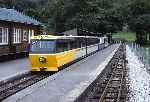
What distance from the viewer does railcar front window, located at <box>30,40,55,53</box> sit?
89.9 ft

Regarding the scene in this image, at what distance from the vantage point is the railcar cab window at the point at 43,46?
27.4m

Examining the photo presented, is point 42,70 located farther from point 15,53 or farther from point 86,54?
point 86,54

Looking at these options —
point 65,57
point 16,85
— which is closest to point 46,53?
point 65,57

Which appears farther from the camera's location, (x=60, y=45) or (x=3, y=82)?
(x=60, y=45)

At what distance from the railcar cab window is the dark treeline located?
6418cm

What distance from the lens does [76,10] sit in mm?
98500

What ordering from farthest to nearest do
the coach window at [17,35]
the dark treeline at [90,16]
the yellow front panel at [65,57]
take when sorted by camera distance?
1. the dark treeline at [90,16]
2. the coach window at [17,35]
3. the yellow front panel at [65,57]

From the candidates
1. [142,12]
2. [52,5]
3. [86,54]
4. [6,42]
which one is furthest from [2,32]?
[142,12]

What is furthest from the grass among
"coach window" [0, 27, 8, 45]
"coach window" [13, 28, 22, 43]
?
"coach window" [0, 27, 8, 45]

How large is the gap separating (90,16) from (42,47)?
226 ft

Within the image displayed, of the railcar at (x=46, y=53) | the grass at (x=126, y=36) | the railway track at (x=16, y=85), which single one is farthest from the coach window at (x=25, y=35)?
the grass at (x=126, y=36)

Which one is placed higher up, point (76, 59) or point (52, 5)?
point (52, 5)

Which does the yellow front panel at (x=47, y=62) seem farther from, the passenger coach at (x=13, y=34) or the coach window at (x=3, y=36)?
the coach window at (x=3, y=36)

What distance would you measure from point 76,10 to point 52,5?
18.6 feet
